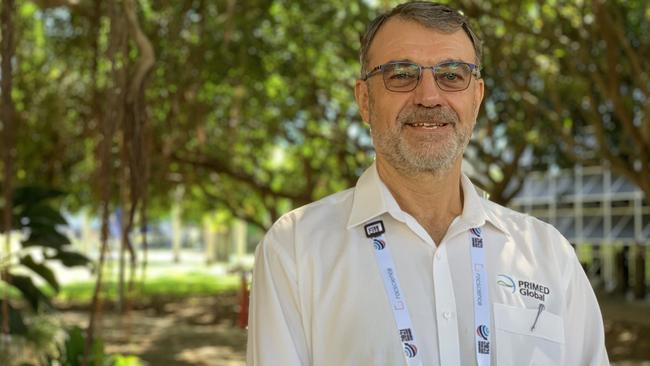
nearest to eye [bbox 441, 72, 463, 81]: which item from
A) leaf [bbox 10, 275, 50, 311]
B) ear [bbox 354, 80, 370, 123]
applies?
ear [bbox 354, 80, 370, 123]

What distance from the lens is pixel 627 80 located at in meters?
9.67

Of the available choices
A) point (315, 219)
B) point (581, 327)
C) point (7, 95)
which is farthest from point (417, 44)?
point (7, 95)

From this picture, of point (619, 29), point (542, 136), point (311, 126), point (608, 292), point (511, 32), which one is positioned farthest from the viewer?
point (608, 292)

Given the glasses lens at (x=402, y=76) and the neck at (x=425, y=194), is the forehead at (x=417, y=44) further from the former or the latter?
the neck at (x=425, y=194)

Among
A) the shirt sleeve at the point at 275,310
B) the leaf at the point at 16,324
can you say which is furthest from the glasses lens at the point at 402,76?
the leaf at the point at 16,324

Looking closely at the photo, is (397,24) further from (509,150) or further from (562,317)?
(509,150)

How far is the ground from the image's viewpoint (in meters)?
10.7

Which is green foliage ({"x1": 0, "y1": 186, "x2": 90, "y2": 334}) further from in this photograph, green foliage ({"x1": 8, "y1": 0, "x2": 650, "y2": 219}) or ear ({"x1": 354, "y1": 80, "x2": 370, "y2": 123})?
ear ({"x1": 354, "y1": 80, "x2": 370, "y2": 123})

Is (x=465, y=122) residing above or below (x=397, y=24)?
below

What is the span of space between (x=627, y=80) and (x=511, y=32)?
4.93 feet

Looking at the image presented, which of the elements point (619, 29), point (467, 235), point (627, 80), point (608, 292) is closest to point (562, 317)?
point (467, 235)

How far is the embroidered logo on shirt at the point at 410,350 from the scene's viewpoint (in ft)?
6.23

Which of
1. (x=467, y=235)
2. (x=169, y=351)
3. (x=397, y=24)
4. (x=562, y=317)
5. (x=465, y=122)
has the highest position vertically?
(x=397, y=24)

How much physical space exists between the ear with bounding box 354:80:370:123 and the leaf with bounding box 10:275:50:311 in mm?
4531
